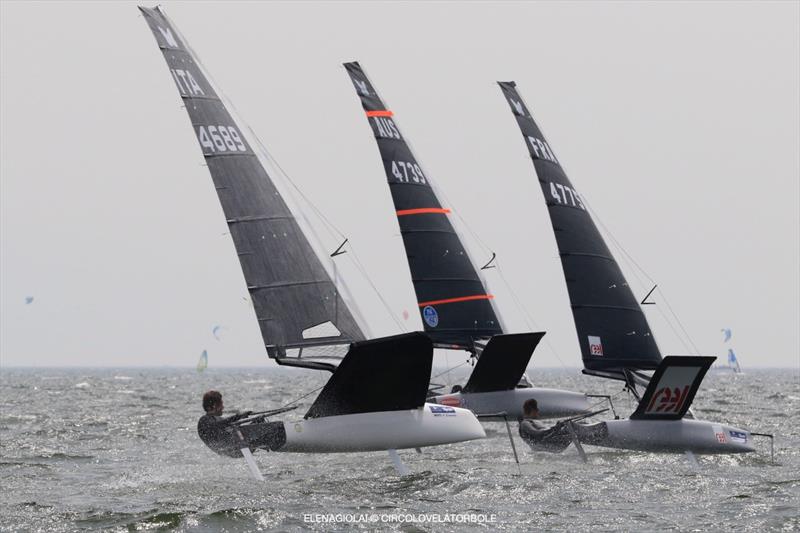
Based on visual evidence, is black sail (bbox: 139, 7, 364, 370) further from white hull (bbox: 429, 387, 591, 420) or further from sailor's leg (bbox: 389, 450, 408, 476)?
white hull (bbox: 429, 387, 591, 420)

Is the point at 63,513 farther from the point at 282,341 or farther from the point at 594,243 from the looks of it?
the point at 594,243

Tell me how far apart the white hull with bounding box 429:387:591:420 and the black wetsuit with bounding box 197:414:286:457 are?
477 centimetres

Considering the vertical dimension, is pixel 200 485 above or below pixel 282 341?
below

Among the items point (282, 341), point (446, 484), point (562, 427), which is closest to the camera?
point (446, 484)

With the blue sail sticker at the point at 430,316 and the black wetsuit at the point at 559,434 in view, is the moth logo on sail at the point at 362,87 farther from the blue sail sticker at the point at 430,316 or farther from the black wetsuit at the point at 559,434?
the black wetsuit at the point at 559,434

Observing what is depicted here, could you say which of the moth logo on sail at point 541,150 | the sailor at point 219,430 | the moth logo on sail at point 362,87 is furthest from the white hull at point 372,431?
the moth logo on sail at point 362,87

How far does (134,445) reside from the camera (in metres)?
18.1

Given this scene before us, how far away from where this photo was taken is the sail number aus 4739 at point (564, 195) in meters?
16.8

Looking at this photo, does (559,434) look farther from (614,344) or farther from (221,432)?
(221,432)

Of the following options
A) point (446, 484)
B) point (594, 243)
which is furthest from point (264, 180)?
point (594, 243)

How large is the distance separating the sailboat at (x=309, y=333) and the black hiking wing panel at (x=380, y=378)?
0.01 metres

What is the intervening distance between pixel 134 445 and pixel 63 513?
28.1 feet

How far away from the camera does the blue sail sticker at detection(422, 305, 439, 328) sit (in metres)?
18.6

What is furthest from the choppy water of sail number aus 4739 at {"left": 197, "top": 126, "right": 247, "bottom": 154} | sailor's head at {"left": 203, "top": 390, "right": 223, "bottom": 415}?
sail number aus 4739 at {"left": 197, "top": 126, "right": 247, "bottom": 154}
